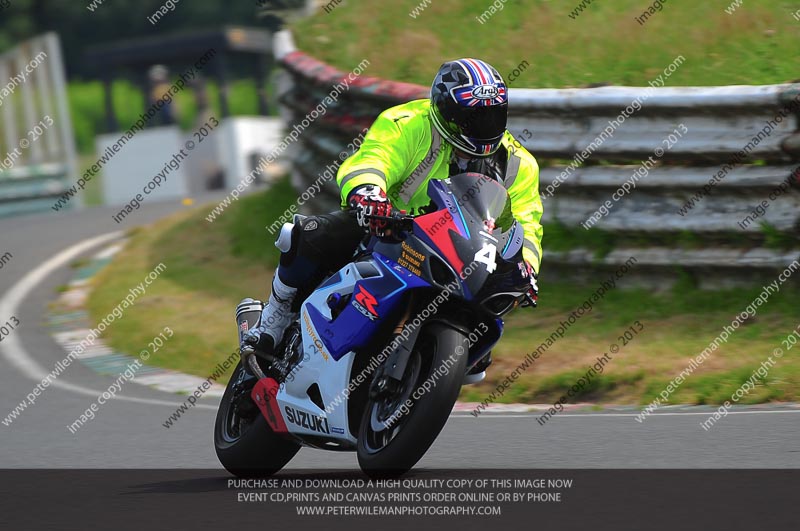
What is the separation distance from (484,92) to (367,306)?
1.02 metres

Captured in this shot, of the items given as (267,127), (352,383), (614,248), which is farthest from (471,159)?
(267,127)

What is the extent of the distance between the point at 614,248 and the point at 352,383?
4.30 m

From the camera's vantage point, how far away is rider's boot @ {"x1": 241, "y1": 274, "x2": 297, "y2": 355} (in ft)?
20.9

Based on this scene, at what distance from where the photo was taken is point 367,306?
5.59m

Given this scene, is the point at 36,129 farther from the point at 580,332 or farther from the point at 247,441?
the point at 247,441

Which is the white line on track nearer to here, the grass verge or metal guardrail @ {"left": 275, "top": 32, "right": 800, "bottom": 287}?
the grass verge

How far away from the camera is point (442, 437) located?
23.1 feet

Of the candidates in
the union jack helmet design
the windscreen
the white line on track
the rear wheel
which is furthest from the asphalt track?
the union jack helmet design

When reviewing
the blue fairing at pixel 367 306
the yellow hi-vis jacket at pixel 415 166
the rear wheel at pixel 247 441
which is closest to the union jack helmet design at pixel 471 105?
the yellow hi-vis jacket at pixel 415 166

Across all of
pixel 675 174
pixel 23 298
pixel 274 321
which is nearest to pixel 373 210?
pixel 274 321

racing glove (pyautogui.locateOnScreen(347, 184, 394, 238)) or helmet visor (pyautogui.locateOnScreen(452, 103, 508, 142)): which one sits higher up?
helmet visor (pyautogui.locateOnScreen(452, 103, 508, 142))

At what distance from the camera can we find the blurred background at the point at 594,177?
29.1 feet

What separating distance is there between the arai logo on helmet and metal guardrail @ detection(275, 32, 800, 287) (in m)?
3.75

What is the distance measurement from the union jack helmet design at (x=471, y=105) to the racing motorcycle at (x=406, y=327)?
0.32 m
